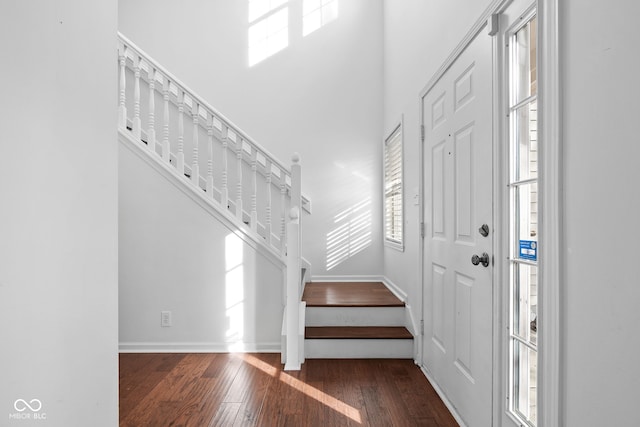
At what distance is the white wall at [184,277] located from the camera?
11.5ft

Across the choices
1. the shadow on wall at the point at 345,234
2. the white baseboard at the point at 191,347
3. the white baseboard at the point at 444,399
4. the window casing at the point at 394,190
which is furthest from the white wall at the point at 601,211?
the shadow on wall at the point at 345,234

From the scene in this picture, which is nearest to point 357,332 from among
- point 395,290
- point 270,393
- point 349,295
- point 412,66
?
point 349,295

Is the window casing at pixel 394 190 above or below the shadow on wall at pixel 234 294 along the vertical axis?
above

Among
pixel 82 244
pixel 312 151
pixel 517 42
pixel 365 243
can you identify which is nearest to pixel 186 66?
pixel 312 151

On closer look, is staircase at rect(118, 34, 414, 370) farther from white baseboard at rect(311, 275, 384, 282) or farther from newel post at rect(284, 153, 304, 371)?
white baseboard at rect(311, 275, 384, 282)

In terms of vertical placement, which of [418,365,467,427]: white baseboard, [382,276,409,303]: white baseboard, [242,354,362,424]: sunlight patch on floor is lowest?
[242,354,362,424]: sunlight patch on floor

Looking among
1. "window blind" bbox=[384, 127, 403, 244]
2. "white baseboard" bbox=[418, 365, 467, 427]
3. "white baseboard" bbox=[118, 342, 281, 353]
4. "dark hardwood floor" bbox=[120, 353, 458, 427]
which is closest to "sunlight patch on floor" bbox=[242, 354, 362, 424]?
"dark hardwood floor" bbox=[120, 353, 458, 427]

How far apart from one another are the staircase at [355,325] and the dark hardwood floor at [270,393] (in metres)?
0.09

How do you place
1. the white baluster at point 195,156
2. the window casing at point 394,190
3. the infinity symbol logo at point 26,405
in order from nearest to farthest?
the infinity symbol logo at point 26,405, the white baluster at point 195,156, the window casing at point 394,190

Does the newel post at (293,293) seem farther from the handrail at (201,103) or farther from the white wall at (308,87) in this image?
the white wall at (308,87)

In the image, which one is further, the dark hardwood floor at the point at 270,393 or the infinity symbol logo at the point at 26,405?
the dark hardwood floor at the point at 270,393

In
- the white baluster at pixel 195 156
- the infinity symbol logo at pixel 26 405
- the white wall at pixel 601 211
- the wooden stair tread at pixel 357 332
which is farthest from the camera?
the white baluster at pixel 195 156

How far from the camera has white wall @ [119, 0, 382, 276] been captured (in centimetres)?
489

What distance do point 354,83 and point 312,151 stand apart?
97cm
